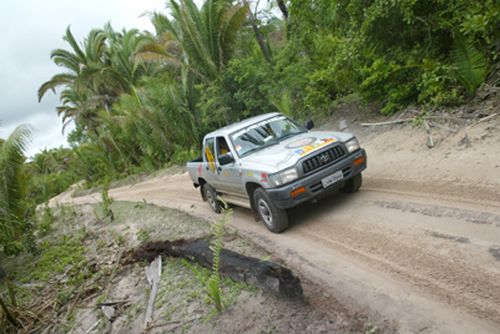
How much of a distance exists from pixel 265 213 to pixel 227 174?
4.00ft

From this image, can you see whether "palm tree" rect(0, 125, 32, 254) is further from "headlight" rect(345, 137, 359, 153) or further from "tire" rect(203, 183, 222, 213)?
"headlight" rect(345, 137, 359, 153)

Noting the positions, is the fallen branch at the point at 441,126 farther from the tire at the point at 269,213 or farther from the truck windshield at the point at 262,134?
the tire at the point at 269,213

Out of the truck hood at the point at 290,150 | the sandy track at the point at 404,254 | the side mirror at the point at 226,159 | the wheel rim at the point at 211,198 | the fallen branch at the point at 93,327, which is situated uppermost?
the side mirror at the point at 226,159

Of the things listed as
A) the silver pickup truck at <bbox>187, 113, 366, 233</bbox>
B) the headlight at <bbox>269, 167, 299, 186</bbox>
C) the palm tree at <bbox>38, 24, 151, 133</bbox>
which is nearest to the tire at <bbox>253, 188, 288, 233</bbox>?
the silver pickup truck at <bbox>187, 113, 366, 233</bbox>

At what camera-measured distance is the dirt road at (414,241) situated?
9.97ft

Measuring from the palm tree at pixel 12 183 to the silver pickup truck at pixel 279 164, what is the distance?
15.2ft

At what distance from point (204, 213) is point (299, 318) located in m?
5.38

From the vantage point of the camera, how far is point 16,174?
8.59 metres

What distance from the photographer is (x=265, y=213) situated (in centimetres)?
569

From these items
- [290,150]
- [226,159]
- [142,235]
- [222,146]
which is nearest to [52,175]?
[142,235]

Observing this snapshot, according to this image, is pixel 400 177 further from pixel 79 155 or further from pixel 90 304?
pixel 79 155

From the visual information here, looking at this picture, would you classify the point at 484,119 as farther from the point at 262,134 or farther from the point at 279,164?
the point at 279,164

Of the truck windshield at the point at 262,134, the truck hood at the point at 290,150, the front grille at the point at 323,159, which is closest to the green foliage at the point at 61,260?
the truck windshield at the point at 262,134

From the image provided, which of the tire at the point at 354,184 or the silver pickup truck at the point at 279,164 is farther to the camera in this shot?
the tire at the point at 354,184
